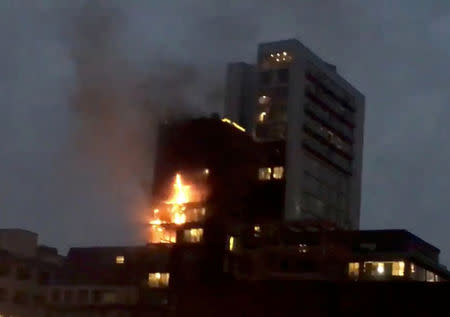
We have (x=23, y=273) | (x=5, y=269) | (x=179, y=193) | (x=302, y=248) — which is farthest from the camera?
(x=179, y=193)

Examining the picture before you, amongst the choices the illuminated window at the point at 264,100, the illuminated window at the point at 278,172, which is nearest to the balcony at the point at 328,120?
the illuminated window at the point at 264,100

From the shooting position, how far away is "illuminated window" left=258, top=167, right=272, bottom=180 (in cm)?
8381

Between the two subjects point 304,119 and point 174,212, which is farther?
point 304,119

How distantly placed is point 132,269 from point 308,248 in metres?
17.1

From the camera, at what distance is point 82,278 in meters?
69.2

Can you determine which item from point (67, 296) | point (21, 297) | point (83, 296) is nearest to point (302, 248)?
point (83, 296)

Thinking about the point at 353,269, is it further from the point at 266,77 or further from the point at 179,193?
the point at 266,77

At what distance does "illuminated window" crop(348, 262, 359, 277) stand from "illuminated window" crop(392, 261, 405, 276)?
318 cm

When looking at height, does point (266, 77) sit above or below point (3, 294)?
above

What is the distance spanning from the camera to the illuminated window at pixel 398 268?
62500 millimetres

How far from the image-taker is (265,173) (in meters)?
84.0

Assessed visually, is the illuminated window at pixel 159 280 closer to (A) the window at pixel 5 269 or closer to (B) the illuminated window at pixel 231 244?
(B) the illuminated window at pixel 231 244

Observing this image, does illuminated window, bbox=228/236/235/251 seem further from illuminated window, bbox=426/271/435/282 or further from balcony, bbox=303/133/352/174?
balcony, bbox=303/133/352/174

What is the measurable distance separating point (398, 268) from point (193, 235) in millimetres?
19338
